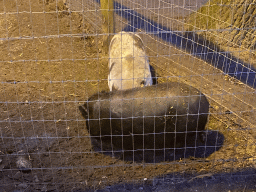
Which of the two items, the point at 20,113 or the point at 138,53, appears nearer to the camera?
the point at 20,113

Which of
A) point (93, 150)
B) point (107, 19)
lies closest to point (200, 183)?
point (93, 150)

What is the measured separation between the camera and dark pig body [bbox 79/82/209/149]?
3986 millimetres

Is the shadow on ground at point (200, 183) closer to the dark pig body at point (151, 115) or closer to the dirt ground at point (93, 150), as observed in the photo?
the dirt ground at point (93, 150)

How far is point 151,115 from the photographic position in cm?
399

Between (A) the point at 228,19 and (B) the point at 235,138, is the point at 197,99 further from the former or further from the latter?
(A) the point at 228,19

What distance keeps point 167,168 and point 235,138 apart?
121 centimetres

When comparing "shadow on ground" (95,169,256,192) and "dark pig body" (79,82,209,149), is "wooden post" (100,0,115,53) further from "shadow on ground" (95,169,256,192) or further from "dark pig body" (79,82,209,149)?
"shadow on ground" (95,169,256,192)

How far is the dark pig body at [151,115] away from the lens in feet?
13.1

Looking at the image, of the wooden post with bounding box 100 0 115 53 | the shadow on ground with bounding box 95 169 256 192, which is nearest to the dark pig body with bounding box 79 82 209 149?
the shadow on ground with bounding box 95 169 256 192

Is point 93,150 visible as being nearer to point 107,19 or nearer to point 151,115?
point 151,115

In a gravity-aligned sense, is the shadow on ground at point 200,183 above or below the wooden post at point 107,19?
below

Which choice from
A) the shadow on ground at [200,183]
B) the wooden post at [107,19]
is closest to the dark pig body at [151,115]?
the shadow on ground at [200,183]

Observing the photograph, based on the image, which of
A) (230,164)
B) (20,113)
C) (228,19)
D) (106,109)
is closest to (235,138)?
(230,164)

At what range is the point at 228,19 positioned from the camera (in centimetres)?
624
